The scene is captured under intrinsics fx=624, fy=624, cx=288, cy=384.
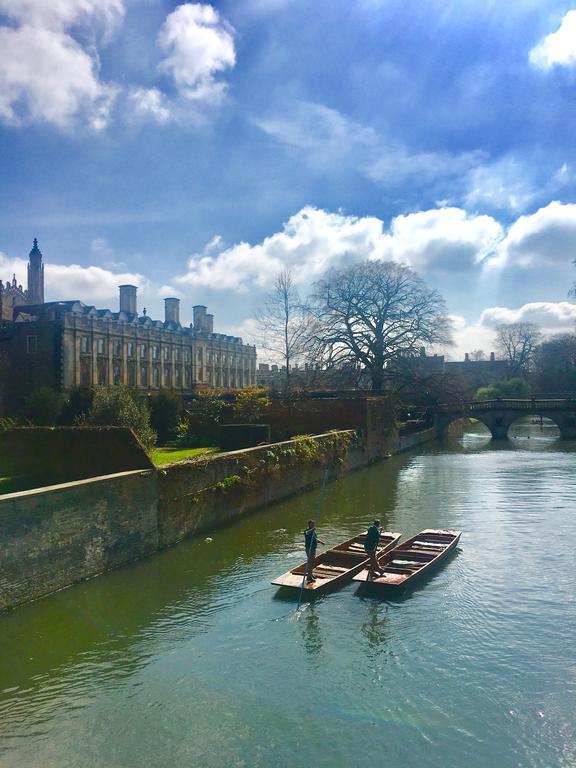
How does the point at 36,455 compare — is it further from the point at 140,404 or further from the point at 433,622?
the point at 433,622

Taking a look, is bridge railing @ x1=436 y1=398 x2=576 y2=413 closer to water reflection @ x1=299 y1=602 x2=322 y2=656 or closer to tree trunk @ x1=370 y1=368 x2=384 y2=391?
tree trunk @ x1=370 y1=368 x2=384 y2=391

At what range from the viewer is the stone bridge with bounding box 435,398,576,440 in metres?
46.2

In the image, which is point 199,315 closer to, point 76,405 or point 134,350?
point 134,350

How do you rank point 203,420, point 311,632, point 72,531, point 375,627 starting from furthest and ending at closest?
point 203,420 < point 72,531 < point 375,627 < point 311,632

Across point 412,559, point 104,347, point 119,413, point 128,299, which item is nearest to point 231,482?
point 412,559

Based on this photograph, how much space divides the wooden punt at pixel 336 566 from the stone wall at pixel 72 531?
3.66 m

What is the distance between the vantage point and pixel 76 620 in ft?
33.6

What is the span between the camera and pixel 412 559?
42.4ft

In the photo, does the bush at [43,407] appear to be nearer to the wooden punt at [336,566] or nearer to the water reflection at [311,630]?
the wooden punt at [336,566]

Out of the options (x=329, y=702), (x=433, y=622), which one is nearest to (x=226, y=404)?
(x=433, y=622)

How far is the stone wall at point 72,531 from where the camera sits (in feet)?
33.6

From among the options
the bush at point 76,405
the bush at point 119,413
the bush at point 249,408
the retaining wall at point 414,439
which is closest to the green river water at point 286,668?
the bush at point 119,413

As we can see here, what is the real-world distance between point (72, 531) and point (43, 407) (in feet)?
83.7

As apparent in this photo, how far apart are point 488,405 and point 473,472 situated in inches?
832
